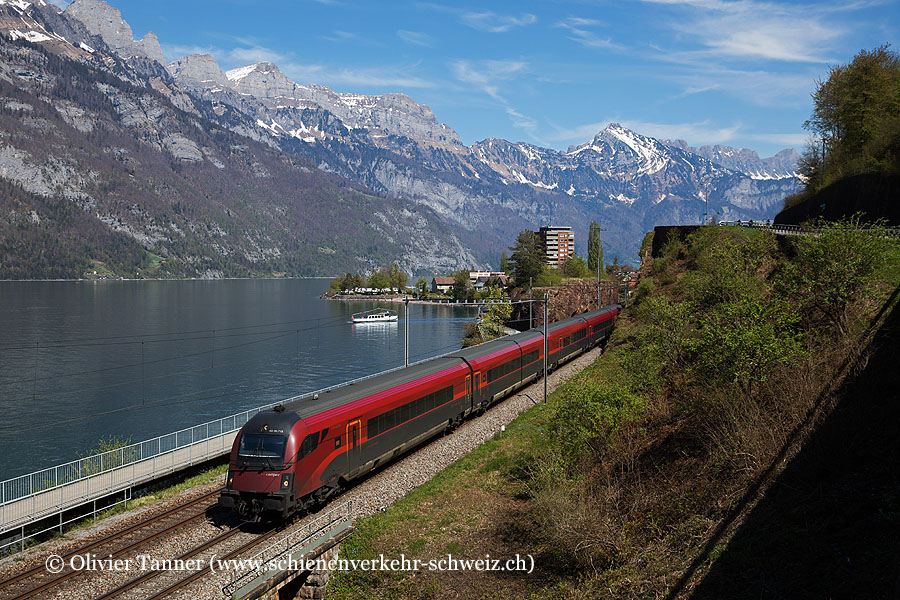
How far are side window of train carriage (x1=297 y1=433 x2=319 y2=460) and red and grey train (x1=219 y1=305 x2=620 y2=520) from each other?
31mm

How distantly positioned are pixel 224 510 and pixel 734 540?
15.6 m

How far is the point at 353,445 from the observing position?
21938 mm

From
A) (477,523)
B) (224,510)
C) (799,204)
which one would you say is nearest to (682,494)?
(477,523)

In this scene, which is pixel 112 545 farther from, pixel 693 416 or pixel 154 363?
pixel 154 363

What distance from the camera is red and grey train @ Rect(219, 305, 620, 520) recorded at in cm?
1870

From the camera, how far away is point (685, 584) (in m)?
12.9

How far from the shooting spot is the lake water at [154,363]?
2015 inches

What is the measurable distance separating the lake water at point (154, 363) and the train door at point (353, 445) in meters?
29.1

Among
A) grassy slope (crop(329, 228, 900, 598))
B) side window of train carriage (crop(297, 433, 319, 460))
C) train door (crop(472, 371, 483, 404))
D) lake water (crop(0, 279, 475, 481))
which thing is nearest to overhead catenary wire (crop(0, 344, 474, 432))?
lake water (crop(0, 279, 475, 481))

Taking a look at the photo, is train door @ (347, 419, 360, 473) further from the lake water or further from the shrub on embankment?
the lake water

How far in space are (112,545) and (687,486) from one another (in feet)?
53.8

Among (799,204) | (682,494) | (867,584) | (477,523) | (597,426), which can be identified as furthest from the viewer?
(799,204)

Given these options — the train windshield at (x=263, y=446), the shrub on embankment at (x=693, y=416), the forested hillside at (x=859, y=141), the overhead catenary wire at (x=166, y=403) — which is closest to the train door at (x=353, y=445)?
the train windshield at (x=263, y=446)

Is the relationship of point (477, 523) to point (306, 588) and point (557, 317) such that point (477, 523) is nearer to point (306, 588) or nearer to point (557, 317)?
point (306, 588)
